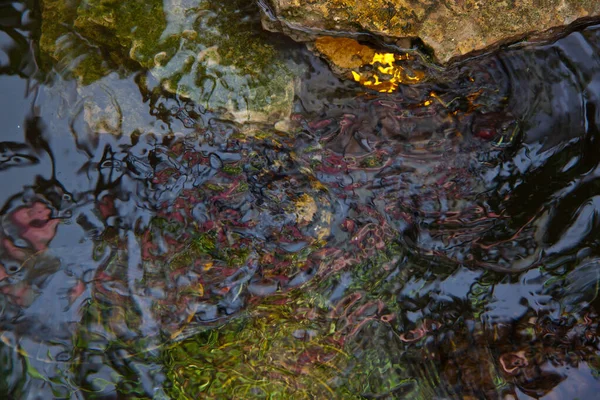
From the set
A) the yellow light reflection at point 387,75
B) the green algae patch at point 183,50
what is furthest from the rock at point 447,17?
the green algae patch at point 183,50

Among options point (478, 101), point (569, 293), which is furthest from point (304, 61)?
point (569, 293)

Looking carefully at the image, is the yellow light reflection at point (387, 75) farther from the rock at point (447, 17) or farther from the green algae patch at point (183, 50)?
the green algae patch at point (183, 50)

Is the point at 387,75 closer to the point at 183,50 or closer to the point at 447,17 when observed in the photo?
the point at 447,17

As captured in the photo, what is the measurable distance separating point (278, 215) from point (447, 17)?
4.30ft

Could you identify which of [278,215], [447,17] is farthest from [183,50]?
[447,17]

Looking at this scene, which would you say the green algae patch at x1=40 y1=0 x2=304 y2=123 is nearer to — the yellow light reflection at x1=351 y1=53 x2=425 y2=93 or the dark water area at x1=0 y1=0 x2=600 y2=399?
the dark water area at x1=0 y1=0 x2=600 y2=399

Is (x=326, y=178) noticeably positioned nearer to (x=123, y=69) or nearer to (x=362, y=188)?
(x=362, y=188)

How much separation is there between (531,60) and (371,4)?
3.21 ft

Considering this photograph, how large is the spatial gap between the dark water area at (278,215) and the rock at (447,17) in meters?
0.24

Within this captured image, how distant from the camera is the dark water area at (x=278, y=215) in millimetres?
2756

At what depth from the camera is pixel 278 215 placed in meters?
2.78

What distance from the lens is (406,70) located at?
277 centimetres

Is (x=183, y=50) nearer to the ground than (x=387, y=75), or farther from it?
nearer to the ground

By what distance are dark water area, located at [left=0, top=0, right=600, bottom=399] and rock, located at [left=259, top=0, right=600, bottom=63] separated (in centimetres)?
24
